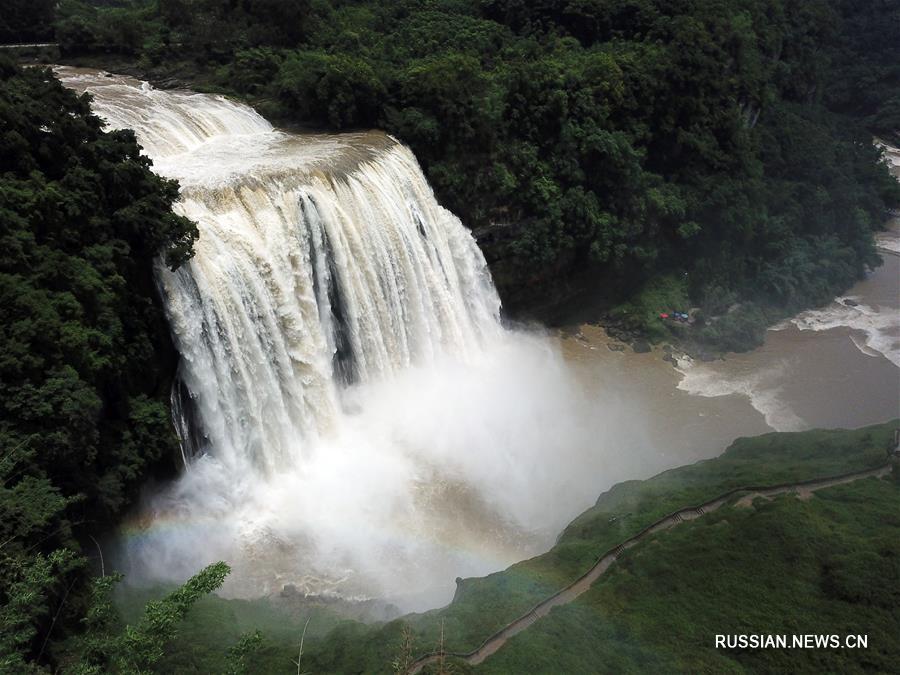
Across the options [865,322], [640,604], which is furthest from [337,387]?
[865,322]

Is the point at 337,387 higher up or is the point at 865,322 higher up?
the point at 337,387

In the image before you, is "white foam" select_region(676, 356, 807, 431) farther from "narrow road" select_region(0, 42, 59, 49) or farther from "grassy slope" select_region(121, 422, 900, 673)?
"narrow road" select_region(0, 42, 59, 49)

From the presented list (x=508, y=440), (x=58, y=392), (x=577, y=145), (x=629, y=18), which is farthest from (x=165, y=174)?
(x=629, y=18)

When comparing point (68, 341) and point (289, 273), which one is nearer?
point (68, 341)

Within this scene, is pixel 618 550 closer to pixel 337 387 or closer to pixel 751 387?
pixel 337 387

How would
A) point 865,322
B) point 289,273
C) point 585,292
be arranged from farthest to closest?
point 865,322, point 585,292, point 289,273

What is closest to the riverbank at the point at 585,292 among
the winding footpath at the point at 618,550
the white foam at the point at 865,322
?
the white foam at the point at 865,322
